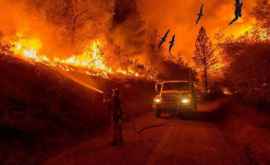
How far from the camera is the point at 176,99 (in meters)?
17.9

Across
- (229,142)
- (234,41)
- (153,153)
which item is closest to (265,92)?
(234,41)

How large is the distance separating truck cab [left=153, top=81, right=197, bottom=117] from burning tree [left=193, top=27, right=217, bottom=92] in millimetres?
45198

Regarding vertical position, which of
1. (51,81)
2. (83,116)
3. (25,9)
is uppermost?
(25,9)

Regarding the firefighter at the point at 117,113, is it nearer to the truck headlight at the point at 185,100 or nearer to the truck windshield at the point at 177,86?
the truck headlight at the point at 185,100

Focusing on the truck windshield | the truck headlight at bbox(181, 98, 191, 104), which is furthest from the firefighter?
the truck windshield

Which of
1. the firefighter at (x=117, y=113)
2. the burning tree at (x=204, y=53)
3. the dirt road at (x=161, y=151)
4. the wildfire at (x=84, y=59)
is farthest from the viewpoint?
the burning tree at (x=204, y=53)

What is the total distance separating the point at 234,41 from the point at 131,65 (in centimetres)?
2505

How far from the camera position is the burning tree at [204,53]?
62.8 meters

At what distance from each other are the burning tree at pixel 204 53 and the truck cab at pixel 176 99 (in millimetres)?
45198

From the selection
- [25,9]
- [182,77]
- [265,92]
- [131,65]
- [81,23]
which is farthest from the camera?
[182,77]

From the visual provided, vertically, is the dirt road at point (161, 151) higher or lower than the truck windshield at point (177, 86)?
lower

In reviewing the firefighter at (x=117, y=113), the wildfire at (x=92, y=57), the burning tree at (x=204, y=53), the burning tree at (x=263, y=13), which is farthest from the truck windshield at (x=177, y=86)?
the burning tree at (x=204, y=53)

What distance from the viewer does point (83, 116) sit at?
43.1 ft

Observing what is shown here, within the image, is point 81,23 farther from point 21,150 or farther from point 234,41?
point 21,150
